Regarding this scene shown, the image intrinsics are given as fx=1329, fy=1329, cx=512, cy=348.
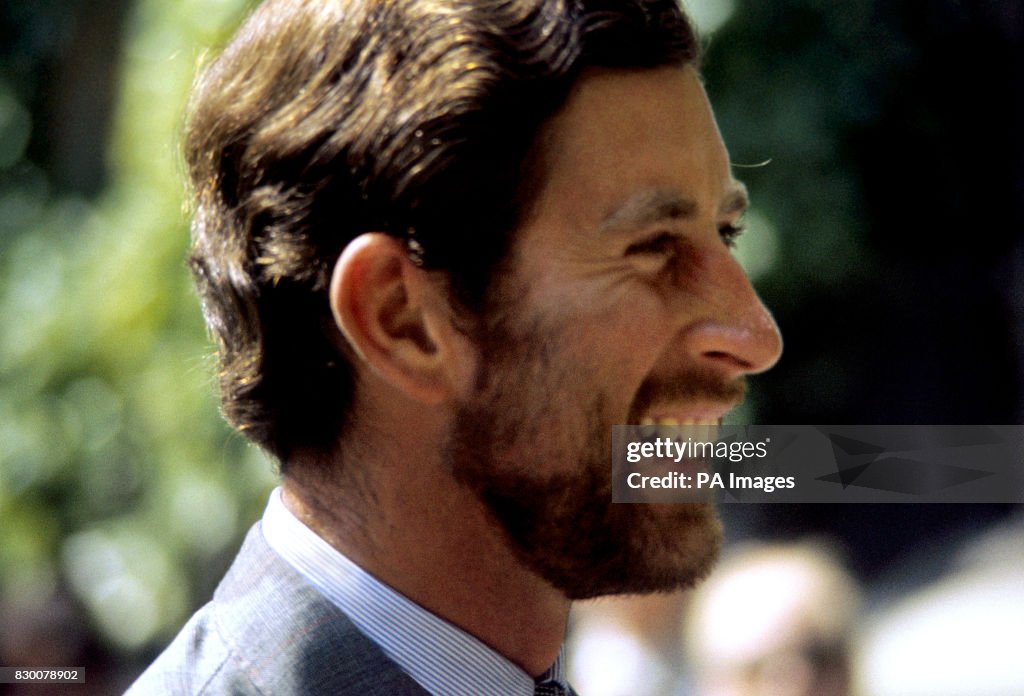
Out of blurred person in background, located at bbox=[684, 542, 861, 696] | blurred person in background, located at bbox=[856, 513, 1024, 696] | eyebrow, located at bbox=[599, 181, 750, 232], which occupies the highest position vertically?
eyebrow, located at bbox=[599, 181, 750, 232]

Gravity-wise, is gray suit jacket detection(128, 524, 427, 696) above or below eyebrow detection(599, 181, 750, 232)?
below

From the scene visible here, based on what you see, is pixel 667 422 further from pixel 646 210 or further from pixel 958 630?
pixel 958 630

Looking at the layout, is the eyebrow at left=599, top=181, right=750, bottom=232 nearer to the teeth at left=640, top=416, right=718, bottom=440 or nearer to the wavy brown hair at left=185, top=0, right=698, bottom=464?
the wavy brown hair at left=185, top=0, right=698, bottom=464

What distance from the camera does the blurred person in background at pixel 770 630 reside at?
2.84 m

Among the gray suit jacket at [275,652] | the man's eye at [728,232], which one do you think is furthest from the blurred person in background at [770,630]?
the gray suit jacket at [275,652]

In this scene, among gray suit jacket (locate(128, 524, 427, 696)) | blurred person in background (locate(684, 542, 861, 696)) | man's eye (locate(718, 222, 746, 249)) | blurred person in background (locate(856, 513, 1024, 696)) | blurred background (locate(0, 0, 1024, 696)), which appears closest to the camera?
gray suit jacket (locate(128, 524, 427, 696))

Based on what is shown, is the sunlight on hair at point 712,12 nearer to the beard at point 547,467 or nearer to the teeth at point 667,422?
the teeth at point 667,422

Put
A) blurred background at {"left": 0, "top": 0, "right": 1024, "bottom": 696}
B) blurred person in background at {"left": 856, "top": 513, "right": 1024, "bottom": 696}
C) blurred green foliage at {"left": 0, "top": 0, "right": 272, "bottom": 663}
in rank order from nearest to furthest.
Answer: blurred person in background at {"left": 856, "top": 513, "right": 1024, "bottom": 696}, blurred background at {"left": 0, "top": 0, "right": 1024, "bottom": 696}, blurred green foliage at {"left": 0, "top": 0, "right": 272, "bottom": 663}

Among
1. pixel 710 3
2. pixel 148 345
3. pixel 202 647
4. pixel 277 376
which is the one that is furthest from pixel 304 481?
pixel 148 345

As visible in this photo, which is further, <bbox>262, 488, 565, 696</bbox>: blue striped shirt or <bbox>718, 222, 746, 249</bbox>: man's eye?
<bbox>718, 222, 746, 249</bbox>: man's eye

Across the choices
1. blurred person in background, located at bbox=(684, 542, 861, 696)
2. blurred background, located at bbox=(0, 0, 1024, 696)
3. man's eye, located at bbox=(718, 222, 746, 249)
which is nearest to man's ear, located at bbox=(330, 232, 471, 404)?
man's eye, located at bbox=(718, 222, 746, 249)

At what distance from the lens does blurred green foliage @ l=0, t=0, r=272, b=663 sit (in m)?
3.67

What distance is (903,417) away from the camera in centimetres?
366

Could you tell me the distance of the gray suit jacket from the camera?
4.64 feet
